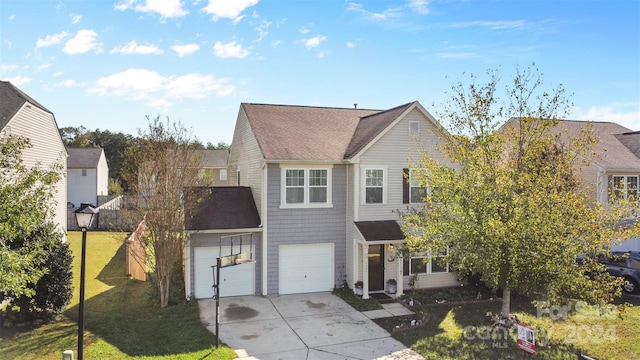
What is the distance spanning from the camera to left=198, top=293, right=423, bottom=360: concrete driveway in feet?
34.1

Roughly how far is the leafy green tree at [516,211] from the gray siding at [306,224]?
4.29 m

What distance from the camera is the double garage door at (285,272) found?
1504 centimetres

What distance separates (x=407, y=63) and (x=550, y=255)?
9294mm

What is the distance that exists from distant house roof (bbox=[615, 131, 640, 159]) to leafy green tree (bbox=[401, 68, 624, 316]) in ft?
55.2

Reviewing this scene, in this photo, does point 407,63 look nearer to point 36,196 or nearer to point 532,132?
point 532,132

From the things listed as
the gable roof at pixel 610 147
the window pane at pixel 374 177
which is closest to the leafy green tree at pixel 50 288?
the window pane at pixel 374 177

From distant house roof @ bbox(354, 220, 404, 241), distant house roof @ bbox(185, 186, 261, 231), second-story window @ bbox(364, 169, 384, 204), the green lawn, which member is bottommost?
the green lawn

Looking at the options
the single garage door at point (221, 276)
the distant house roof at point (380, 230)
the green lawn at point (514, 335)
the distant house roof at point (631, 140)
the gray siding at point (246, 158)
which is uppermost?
the distant house roof at point (631, 140)

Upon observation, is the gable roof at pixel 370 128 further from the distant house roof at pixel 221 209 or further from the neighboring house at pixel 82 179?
the neighboring house at pixel 82 179

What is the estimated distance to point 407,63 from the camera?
640 inches

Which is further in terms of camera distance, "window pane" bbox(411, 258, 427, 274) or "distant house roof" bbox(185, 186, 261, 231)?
"window pane" bbox(411, 258, 427, 274)

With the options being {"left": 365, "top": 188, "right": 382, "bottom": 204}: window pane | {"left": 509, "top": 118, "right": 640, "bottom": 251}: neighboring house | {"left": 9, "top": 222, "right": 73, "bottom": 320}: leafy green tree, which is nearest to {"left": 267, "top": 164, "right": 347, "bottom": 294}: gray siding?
{"left": 365, "top": 188, "right": 382, "bottom": 204}: window pane

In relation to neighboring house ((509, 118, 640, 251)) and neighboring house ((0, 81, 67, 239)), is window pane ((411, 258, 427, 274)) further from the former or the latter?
neighboring house ((0, 81, 67, 239))

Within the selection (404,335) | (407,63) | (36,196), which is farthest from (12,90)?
(404,335)
